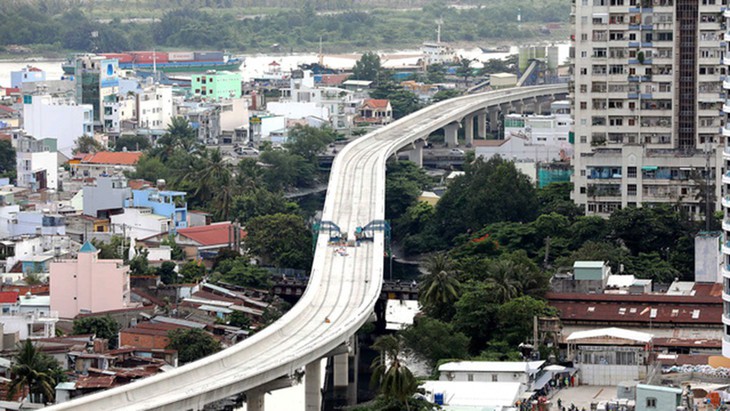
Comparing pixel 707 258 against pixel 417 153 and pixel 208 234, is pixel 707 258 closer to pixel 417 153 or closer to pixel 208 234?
pixel 208 234

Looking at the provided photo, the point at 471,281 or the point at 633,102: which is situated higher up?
the point at 633,102

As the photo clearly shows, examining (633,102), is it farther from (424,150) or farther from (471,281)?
(424,150)

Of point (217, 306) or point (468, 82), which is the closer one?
point (217, 306)

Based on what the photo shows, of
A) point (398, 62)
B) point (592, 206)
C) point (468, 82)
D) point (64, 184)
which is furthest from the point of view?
point (398, 62)

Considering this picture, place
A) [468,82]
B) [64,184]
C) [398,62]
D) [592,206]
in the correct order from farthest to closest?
[398,62] → [468,82] → [64,184] → [592,206]

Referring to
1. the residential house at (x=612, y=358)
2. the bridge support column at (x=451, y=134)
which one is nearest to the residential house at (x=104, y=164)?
the bridge support column at (x=451, y=134)

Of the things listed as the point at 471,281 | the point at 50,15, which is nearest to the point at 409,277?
the point at 471,281

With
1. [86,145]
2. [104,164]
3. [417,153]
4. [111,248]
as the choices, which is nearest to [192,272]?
[111,248]
